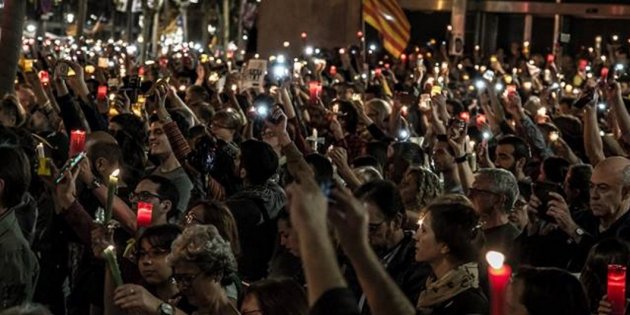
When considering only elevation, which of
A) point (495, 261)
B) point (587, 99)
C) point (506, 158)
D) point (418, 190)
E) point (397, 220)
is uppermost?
point (495, 261)

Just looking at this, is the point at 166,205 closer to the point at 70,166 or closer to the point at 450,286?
the point at 70,166

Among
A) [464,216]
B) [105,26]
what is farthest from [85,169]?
[105,26]

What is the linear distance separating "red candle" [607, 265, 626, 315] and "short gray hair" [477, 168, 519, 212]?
2.60 m

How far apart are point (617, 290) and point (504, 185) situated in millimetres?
2727

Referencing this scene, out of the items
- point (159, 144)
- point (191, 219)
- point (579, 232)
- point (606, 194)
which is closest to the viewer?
point (191, 219)

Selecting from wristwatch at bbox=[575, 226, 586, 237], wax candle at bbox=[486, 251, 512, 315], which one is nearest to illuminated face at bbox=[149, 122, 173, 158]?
wristwatch at bbox=[575, 226, 586, 237]

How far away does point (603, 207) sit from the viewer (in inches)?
304

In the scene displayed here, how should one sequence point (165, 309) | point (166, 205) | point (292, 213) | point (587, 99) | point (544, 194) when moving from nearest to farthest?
point (292, 213) → point (165, 309) → point (166, 205) → point (544, 194) → point (587, 99)

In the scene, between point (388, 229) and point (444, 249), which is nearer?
point (444, 249)

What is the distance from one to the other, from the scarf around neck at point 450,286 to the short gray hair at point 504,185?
1.87m

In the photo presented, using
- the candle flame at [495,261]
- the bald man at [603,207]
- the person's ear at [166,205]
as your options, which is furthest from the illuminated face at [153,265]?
the bald man at [603,207]

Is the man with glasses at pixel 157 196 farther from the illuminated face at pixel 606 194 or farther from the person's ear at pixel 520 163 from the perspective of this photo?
the person's ear at pixel 520 163

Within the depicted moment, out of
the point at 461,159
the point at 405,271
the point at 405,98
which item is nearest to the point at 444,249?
the point at 405,271

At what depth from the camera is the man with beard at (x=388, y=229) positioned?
21.5ft
